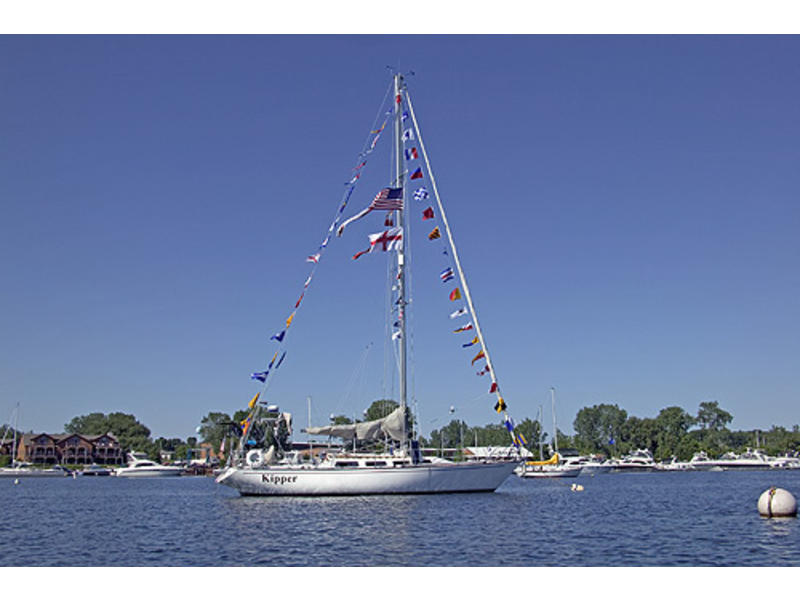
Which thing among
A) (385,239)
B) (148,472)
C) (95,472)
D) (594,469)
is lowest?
(594,469)

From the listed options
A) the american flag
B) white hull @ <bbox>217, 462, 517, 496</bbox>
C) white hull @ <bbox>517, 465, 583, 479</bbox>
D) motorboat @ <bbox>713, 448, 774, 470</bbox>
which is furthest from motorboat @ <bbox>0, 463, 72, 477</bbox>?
motorboat @ <bbox>713, 448, 774, 470</bbox>

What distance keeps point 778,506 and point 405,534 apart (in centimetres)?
2143

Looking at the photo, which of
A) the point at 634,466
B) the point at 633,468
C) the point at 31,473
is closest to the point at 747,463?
the point at 633,468

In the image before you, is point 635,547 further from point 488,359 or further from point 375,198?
point 375,198

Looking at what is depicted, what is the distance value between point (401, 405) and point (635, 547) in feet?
95.8

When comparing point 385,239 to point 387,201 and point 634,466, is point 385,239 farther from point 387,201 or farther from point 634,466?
point 634,466

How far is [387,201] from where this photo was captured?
57.6 metres

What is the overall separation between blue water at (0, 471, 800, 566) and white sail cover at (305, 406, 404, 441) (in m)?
5.62

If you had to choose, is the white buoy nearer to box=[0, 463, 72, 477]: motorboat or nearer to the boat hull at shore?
the boat hull at shore

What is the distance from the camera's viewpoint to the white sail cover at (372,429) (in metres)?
58.0

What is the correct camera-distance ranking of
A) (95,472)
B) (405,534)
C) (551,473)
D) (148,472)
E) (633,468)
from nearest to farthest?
(405,534) → (551,473) → (148,472) → (633,468) → (95,472)

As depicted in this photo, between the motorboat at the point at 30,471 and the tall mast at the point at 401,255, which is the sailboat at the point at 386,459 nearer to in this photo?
the tall mast at the point at 401,255

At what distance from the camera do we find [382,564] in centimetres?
2692

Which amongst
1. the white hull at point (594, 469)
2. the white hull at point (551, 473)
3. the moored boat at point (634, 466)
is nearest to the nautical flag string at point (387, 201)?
the white hull at point (551, 473)
